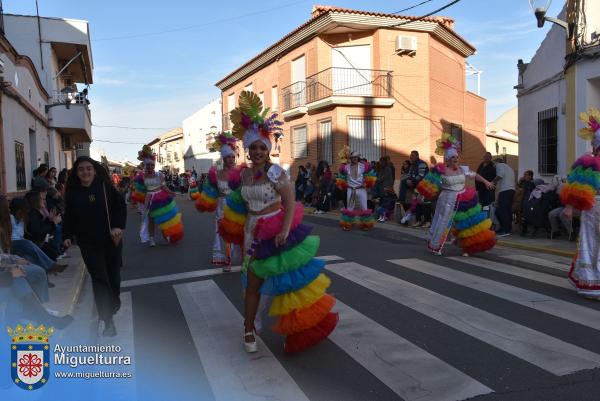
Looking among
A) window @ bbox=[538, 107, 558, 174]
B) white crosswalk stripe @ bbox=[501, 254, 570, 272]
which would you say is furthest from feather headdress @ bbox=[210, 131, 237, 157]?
window @ bbox=[538, 107, 558, 174]

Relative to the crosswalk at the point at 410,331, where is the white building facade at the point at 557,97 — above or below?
above

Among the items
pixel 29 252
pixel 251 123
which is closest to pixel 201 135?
pixel 29 252

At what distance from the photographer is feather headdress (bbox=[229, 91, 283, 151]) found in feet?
15.1

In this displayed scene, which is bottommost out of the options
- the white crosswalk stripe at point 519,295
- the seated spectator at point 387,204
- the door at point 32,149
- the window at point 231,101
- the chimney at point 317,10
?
the white crosswalk stripe at point 519,295

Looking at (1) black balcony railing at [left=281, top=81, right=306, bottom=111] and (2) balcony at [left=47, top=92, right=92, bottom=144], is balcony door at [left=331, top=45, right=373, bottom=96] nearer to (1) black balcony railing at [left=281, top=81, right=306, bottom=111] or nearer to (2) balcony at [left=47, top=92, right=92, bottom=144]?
(1) black balcony railing at [left=281, top=81, right=306, bottom=111]

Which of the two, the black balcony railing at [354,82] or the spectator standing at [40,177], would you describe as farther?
the black balcony railing at [354,82]

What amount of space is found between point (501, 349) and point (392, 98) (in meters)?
19.4

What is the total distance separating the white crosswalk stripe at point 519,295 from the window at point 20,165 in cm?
1068

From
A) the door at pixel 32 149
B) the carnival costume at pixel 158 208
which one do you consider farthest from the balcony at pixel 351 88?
the carnival costume at pixel 158 208

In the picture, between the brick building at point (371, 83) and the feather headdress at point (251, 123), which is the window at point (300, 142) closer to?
the brick building at point (371, 83)

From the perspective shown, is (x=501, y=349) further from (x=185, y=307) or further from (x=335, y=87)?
(x=335, y=87)

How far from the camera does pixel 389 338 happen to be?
4.72 m

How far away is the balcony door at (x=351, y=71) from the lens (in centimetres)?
2275

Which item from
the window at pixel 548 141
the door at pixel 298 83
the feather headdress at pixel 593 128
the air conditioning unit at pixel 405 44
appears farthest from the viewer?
the door at pixel 298 83
